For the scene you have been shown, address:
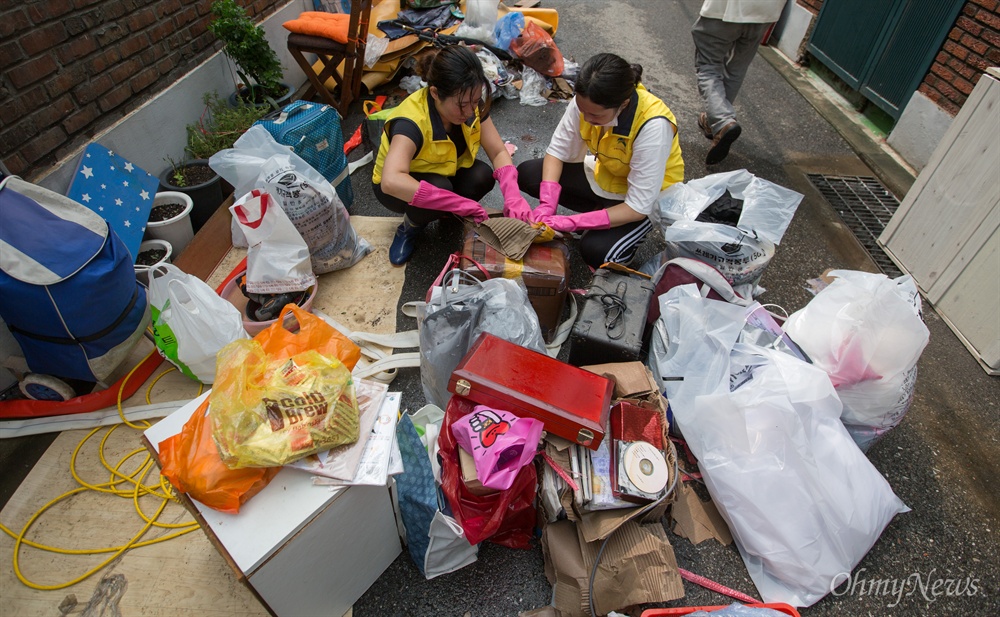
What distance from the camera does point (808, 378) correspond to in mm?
1776

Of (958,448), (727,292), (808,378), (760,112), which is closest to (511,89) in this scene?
(760,112)

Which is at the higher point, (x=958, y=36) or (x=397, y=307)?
(x=958, y=36)

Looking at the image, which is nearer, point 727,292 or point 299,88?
point 727,292

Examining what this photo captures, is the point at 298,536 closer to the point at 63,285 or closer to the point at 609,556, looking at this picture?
the point at 609,556

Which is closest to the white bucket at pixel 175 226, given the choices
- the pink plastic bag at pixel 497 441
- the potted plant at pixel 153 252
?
the potted plant at pixel 153 252

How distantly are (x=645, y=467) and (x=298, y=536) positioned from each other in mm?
1029

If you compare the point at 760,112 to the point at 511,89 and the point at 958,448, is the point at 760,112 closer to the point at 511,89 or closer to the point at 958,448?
the point at 511,89

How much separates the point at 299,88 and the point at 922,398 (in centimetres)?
491

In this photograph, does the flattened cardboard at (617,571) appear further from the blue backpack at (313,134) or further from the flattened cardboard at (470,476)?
the blue backpack at (313,134)

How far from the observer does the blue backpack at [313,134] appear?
2.72 m

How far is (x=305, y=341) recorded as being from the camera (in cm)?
166

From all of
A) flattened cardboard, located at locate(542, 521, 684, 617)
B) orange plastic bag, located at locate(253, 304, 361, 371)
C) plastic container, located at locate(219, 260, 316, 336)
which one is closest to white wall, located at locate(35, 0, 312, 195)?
plastic container, located at locate(219, 260, 316, 336)

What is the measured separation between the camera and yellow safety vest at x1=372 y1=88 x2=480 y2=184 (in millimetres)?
2438

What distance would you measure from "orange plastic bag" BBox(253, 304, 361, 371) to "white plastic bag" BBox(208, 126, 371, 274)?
0.81 metres
